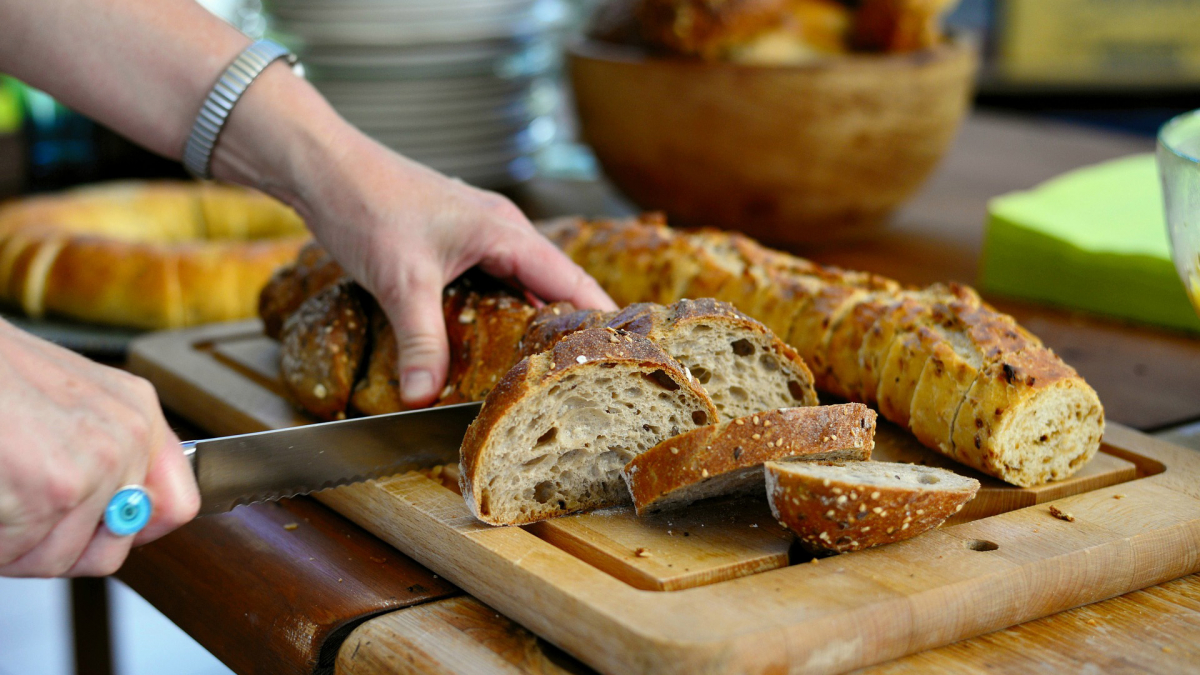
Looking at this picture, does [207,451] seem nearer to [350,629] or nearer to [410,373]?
[350,629]

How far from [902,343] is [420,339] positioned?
2.76ft

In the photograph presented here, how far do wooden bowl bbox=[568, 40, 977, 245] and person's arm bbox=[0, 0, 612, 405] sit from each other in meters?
1.10

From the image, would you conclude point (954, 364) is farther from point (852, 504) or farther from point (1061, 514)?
point (852, 504)

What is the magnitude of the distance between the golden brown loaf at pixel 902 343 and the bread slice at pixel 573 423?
16.9 inches

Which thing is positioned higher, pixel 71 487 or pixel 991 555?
pixel 71 487

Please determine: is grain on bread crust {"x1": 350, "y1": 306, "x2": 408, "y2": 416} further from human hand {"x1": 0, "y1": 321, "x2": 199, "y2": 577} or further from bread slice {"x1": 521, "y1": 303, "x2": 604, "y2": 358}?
human hand {"x1": 0, "y1": 321, "x2": 199, "y2": 577}

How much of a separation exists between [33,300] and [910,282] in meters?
2.25

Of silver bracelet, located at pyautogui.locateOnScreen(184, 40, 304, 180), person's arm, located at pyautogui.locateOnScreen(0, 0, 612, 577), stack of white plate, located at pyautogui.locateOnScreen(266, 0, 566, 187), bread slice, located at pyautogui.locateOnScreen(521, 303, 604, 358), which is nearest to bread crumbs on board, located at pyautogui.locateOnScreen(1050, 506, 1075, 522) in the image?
bread slice, located at pyautogui.locateOnScreen(521, 303, 604, 358)

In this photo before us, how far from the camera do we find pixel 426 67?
135 inches

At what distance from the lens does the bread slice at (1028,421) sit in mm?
1705

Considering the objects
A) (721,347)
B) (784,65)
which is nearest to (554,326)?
(721,347)

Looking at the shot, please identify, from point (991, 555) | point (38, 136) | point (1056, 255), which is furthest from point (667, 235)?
→ point (38, 136)

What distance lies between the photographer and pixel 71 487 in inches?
48.3

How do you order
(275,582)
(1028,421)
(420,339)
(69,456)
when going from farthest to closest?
1. (420,339)
2. (1028,421)
3. (275,582)
4. (69,456)
